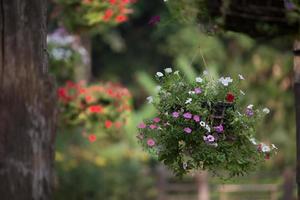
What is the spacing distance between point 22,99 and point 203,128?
1.55 meters

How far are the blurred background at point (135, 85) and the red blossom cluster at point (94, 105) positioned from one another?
20 millimetres

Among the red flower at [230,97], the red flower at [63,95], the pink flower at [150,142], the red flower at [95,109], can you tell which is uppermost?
the red flower at [63,95]

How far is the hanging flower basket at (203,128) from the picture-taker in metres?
6.75

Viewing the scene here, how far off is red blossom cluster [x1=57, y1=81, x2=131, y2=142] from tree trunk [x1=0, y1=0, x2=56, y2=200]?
16.1ft

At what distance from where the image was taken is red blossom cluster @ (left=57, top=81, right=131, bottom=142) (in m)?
11.4

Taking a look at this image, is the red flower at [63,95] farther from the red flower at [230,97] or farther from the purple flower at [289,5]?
the purple flower at [289,5]

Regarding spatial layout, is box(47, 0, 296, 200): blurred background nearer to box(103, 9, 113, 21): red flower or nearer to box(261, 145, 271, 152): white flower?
box(103, 9, 113, 21): red flower

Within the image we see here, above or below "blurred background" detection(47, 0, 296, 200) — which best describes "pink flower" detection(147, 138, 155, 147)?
below

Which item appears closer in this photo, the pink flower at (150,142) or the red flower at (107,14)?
the pink flower at (150,142)

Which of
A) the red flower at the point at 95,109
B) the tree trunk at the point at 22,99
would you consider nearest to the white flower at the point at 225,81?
the tree trunk at the point at 22,99

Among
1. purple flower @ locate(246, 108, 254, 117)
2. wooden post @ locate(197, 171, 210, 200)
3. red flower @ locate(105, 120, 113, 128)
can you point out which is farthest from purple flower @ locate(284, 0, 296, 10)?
wooden post @ locate(197, 171, 210, 200)

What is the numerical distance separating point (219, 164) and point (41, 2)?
203 cm

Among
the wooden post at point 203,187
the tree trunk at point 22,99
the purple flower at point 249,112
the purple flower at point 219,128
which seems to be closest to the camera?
the tree trunk at point 22,99

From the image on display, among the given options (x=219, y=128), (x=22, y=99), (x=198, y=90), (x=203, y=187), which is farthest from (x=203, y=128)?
(x=203, y=187)
